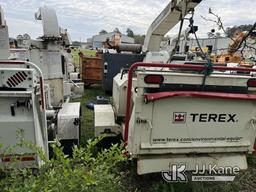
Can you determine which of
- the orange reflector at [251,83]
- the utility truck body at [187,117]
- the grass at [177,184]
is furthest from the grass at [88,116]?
the orange reflector at [251,83]

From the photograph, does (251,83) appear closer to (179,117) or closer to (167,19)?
(179,117)

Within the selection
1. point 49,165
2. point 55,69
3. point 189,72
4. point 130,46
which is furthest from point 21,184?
point 130,46

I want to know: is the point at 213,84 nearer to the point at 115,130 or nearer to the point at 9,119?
the point at 115,130

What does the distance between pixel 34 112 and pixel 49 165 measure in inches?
53.7

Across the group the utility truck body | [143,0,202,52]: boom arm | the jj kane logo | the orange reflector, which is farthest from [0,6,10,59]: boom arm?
the orange reflector

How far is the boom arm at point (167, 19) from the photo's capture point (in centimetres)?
487

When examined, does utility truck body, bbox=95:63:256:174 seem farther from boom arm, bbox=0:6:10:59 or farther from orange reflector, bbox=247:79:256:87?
boom arm, bbox=0:6:10:59

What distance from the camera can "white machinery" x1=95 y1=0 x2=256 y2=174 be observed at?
3.21 meters

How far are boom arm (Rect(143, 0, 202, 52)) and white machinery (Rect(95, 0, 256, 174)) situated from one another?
1731 millimetres

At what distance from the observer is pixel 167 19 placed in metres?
5.80

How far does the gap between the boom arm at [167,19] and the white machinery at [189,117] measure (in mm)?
1731

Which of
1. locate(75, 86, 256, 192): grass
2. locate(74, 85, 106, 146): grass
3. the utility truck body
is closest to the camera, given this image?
the utility truck body

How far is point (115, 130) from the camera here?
4.54 meters

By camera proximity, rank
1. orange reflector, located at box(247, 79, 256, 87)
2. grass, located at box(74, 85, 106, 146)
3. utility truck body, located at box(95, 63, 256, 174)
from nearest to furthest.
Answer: utility truck body, located at box(95, 63, 256, 174) < orange reflector, located at box(247, 79, 256, 87) < grass, located at box(74, 85, 106, 146)
